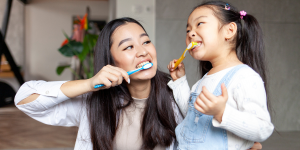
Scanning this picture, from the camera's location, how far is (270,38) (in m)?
2.55

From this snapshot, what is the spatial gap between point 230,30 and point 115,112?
2.18 ft

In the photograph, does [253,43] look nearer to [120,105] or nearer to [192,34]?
[192,34]

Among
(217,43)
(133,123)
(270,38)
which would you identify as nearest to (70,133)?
(133,123)

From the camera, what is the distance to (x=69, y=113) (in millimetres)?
1098

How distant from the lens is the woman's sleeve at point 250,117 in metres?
0.62

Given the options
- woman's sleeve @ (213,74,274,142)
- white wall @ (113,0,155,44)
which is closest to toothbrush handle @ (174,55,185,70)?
woman's sleeve @ (213,74,274,142)

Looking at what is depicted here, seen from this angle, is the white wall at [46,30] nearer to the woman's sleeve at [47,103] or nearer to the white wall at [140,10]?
the white wall at [140,10]

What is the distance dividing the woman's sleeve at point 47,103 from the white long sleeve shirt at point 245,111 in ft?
2.12

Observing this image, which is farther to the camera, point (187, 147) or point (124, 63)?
point (124, 63)

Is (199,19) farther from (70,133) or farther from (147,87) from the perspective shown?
(70,133)

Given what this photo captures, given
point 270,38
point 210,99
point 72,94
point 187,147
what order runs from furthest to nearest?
A: point 270,38 < point 72,94 < point 187,147 < point 210,99

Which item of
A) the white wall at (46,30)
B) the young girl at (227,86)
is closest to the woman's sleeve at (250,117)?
the young girl at (227,86)

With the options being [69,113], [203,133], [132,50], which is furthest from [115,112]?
[203,133]

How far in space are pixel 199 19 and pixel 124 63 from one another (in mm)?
404
